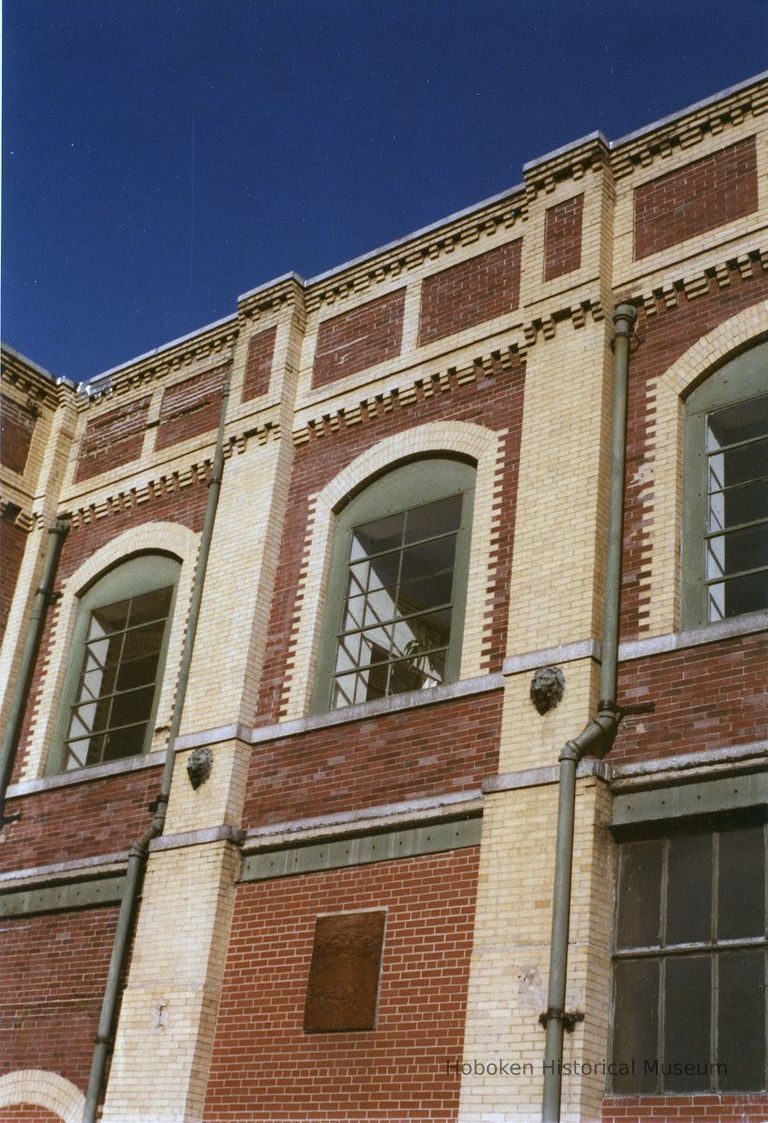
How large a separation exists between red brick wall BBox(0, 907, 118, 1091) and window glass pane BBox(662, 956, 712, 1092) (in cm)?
544

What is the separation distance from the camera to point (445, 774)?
36.3 feet

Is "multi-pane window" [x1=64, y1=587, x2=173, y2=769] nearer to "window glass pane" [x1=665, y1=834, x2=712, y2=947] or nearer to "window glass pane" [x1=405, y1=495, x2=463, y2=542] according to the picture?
"window glass pane" [x1=405, y1=495, x2=463, y2=542]

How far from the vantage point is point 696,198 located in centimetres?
1222

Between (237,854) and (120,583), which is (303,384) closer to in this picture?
(120,583)

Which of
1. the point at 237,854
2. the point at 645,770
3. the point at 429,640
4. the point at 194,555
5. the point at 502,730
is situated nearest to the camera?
the point at 645,770

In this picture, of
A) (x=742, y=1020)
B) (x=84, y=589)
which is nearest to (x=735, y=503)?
(x=742, y=1020)

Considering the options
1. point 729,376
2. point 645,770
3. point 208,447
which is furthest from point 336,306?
point 645,770

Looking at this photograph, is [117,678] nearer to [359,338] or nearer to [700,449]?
[359,338]

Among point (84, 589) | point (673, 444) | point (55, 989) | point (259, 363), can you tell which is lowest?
point (55, 989)

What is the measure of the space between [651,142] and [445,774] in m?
6.04

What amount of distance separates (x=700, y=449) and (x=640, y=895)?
11.9 ft

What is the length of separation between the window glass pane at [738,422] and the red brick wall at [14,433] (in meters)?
8.73

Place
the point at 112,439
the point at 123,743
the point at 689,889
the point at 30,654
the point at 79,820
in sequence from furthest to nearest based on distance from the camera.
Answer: the point at 112,439 → the point at 30,654 → the point at 123,743 → the point at 79,820 → the point at 689,889

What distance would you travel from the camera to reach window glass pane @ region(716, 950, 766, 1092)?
8648mm
